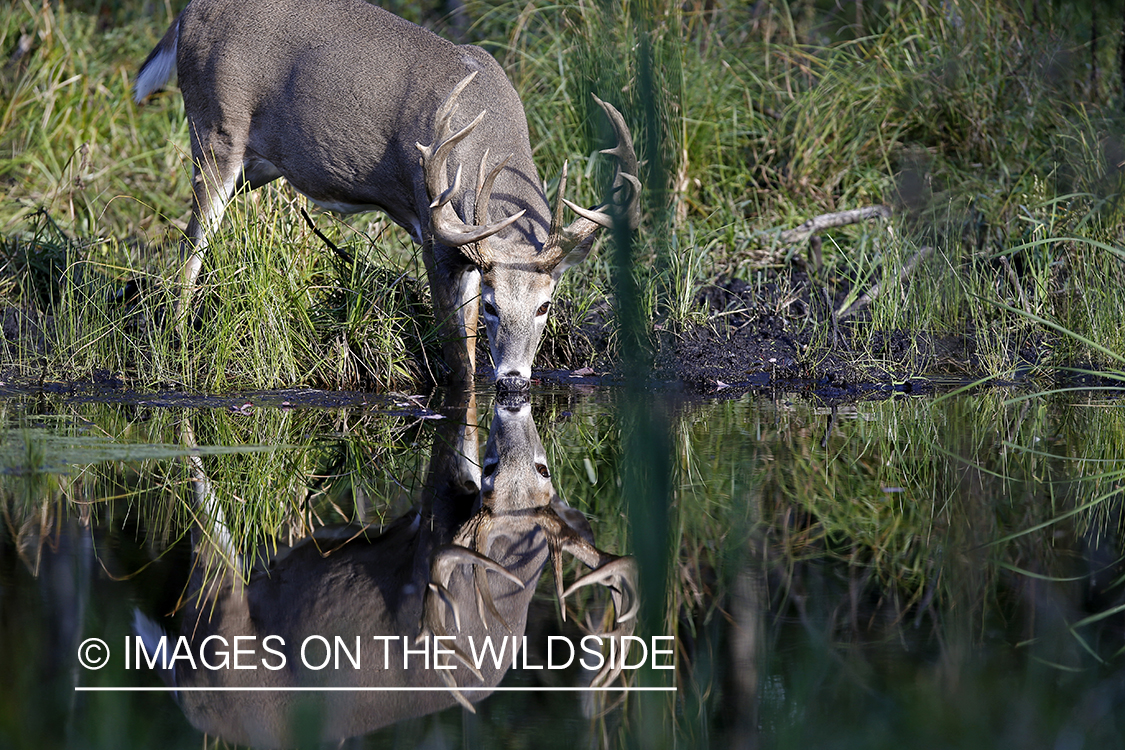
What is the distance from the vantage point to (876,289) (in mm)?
7047

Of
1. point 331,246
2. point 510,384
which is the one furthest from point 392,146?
point 510,384

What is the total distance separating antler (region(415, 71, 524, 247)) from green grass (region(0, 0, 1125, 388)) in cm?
58

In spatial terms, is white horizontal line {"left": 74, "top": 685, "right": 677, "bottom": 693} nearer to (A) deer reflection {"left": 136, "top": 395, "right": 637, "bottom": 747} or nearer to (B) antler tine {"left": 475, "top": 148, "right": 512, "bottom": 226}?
(A) deer reflection {"left": 136, "top": 395, "right": 637, "bottom": 747}

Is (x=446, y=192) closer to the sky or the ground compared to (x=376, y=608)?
closer to the sky

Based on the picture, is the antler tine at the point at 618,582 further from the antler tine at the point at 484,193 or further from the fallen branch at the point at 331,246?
the fallen branch at the point at 331,246

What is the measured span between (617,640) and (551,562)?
68cm

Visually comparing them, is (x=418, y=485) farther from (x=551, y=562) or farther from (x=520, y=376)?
(x=520, y=376)

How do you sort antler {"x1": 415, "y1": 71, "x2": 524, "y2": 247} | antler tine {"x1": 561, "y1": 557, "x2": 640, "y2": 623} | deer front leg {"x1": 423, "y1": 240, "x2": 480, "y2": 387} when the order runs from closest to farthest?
antler tine {"x1": 561, "y1": 557, "x2": 640, "y2": 623}
antler {"x1": 415, "y1": 71, "x2": 524, "y2": 247}
deer front leg {"x1": 423, "y1": 240, "x2": 480, "y2": 387}

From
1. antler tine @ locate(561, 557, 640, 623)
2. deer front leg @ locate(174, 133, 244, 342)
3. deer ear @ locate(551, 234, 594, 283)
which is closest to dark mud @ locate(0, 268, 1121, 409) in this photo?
deer ear @ locate(551, 234, 594, 283)

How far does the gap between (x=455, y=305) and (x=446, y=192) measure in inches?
31.3

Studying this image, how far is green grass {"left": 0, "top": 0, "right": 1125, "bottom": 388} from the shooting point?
618cm

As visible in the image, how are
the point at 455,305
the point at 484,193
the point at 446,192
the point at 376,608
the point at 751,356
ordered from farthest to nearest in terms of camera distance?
the point at 751,356 → the point at 455,305 → the point at 484,193 → the point at 446,192 → the point at 376,608

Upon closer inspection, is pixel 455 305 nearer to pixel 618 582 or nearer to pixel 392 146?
pixel 392 146

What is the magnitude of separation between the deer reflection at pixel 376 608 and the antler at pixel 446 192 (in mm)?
1838
